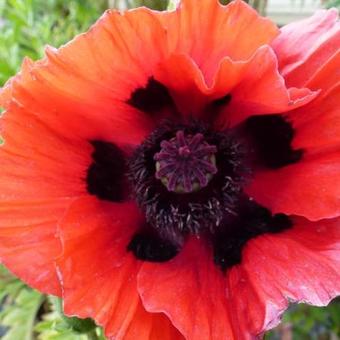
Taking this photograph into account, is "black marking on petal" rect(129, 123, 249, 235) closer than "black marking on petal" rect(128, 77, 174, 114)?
No

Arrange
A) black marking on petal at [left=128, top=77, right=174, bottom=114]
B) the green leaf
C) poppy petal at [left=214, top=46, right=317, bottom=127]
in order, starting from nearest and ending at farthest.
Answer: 1. poppy petal at [left=214, top=46, right=317, bottom=127]
2. black marking on petal at [left=128, top=77, right=174, bottom=114]
3. the green leaf

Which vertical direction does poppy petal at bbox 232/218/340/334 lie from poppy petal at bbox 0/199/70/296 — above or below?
below

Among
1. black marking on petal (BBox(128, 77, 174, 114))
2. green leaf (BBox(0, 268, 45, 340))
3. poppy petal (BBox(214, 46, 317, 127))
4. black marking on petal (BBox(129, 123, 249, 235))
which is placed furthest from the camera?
green leaf (BBox(0, 268, 45, 340))

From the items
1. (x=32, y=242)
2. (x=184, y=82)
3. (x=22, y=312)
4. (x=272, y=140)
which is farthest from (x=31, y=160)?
(x=22, y=312)

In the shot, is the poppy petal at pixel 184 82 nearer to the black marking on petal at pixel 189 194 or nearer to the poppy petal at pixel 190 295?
the black marking on petal at pixel 189 194

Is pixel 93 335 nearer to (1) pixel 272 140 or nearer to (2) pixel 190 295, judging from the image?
(2) pixel 190 295

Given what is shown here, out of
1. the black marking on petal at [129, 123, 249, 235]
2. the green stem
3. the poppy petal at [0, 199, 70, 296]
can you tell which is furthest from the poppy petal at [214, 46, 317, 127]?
the green stem

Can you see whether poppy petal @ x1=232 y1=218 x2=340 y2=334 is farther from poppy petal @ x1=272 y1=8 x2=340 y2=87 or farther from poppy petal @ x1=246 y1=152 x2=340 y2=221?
poppy petal @ x1=272 y1=8 x2=340 y2=87

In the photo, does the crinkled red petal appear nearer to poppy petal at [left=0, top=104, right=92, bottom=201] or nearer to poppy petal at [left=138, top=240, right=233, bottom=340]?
poppy petal at [left=138, top=240, right=233, bottom=340]

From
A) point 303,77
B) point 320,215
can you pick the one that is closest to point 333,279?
point 320,215

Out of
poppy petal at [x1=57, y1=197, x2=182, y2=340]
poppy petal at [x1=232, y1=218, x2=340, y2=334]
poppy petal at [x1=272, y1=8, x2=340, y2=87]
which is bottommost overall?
poppy petal at [x1=232, y1=218, x2=340, y2=334]
